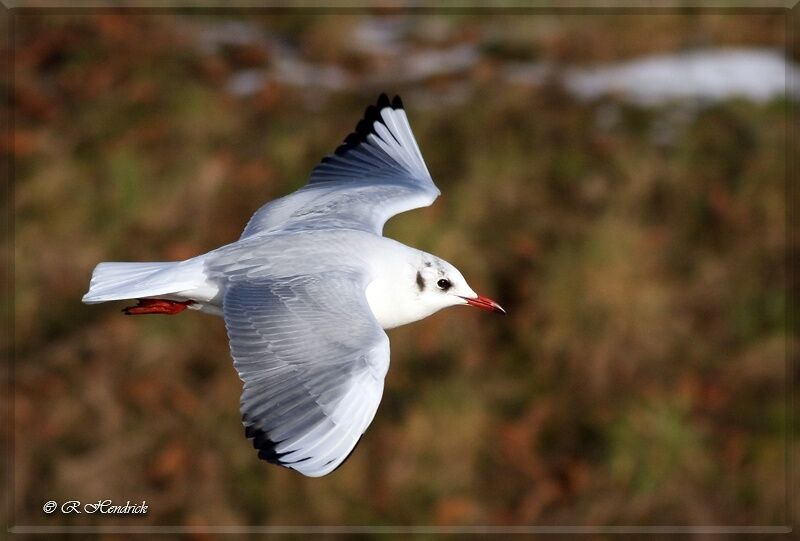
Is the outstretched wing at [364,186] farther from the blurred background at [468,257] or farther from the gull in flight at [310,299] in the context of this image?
the blurred background at [468,257]

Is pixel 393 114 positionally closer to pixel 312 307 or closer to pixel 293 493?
pixel 312 307

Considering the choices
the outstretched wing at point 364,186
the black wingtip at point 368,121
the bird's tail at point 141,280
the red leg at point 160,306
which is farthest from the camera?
the black wingtip at point 368,121

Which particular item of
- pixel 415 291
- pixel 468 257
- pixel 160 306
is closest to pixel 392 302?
pixel 415 291

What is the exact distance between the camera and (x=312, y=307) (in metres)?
3.52

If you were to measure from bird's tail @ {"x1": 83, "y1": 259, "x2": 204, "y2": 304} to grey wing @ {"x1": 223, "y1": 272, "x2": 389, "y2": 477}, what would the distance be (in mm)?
183

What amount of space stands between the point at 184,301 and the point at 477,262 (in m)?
3.99

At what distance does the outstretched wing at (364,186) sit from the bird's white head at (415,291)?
33 cm

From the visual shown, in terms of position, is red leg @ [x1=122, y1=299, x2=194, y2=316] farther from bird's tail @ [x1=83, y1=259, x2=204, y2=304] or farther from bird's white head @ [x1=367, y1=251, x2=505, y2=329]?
A: bird's white head @ [x1=367, y1=251, x2=505, y2=329]

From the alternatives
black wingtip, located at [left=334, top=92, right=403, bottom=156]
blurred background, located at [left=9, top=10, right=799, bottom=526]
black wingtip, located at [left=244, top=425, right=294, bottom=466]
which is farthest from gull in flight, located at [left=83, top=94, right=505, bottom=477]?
blurred background, located at [left=9, top=10, right=799, bottom=526]

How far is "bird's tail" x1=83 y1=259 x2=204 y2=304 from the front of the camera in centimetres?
371

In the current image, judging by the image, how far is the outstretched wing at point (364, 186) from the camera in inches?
170

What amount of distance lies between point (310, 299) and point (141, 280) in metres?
0.61

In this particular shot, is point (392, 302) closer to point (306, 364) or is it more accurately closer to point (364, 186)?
point (306, 364)

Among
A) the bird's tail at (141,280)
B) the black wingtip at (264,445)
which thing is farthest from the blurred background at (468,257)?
the black wingtip at (264,445)
